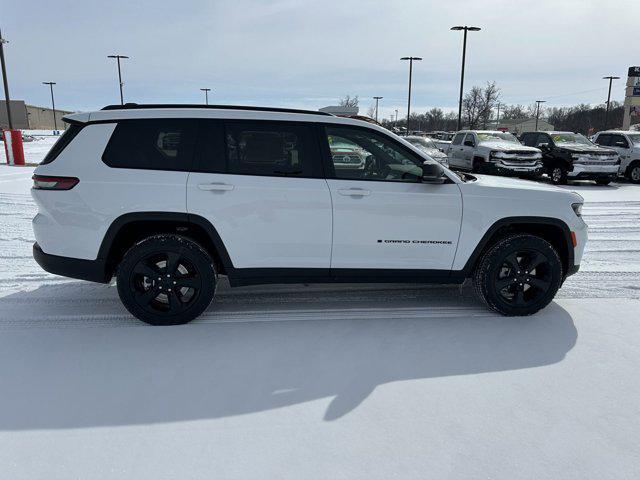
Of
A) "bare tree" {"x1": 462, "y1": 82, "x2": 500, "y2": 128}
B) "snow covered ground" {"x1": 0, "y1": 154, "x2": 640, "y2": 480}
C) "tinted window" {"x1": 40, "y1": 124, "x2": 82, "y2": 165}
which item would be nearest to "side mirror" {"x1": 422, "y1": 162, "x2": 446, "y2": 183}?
"snow covered ground" {"x1": 0, "y1": 154, "x2": 640, "y2": 480}

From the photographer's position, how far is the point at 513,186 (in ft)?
14.5

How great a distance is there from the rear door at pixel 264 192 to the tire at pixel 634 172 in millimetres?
15641

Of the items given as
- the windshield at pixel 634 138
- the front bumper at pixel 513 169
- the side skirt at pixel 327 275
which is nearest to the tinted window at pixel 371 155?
the side skirt at pixel 327 275

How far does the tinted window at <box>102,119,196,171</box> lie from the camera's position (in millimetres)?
3988

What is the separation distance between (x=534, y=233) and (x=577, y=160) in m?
11.8

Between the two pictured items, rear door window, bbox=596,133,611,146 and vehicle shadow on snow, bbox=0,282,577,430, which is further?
rear door window, bbox=596,133,611,146

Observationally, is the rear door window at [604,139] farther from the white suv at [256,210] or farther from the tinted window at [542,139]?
the white suv at [256,210]

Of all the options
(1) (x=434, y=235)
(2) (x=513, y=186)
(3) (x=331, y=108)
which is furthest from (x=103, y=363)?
(3) (x=331, y=108)

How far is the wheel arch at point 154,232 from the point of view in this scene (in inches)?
156

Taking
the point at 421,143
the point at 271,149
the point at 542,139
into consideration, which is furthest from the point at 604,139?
the point at 271,149

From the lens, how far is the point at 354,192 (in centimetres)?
409

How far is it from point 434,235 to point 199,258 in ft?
6.45

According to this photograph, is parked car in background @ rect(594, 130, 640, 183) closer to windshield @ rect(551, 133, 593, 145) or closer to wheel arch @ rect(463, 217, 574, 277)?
windshield @ rect(551, 133, 593, 145)

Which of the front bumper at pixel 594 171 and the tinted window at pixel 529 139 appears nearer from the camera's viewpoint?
the front bumper at pixel 594 171
